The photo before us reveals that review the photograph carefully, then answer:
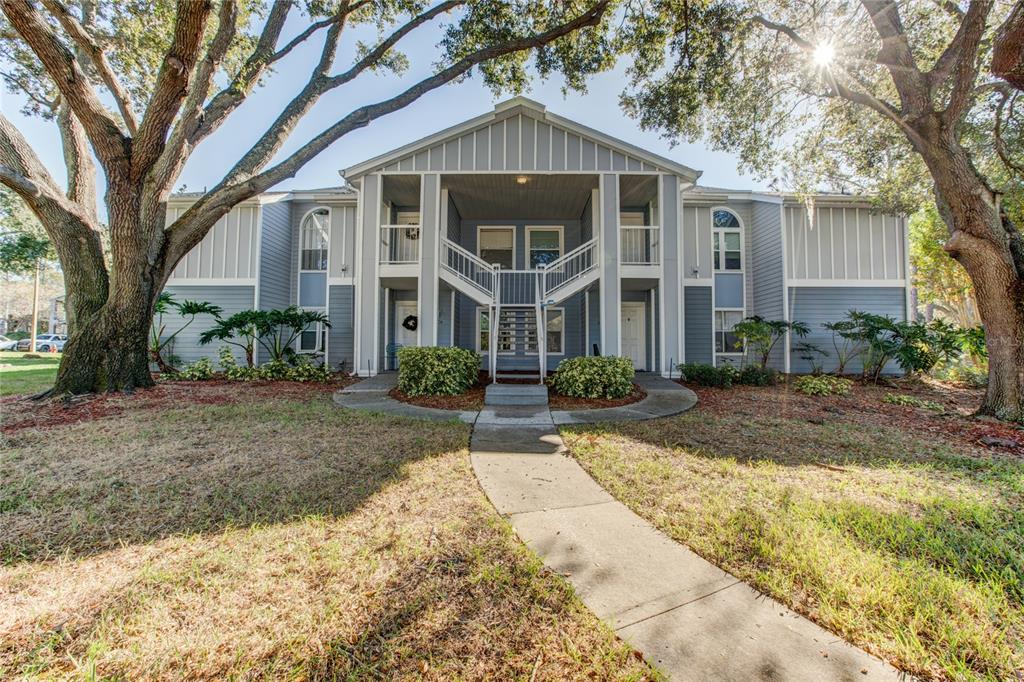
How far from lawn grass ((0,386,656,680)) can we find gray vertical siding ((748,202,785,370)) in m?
12.8

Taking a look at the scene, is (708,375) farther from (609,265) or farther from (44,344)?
(44,344)

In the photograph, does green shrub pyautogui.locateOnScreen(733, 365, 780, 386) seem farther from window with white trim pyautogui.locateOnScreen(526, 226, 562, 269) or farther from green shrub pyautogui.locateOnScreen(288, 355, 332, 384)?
green shrub pyautogui.locateOnScreen(288, 355, 332, 384)

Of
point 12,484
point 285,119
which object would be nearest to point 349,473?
point 12,484

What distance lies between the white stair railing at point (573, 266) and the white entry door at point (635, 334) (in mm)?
3074

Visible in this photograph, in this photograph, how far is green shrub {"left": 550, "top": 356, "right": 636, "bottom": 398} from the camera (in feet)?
25.2

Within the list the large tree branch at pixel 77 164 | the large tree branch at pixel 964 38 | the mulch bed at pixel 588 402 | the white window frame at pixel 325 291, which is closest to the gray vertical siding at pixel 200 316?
the white window frame at pixel 325 291

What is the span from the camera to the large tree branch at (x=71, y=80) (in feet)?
19.6

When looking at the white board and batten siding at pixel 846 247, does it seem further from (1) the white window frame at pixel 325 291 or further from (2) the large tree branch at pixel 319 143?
(1) the white window frame at pixel 325 291

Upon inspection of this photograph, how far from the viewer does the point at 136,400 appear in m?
6.68

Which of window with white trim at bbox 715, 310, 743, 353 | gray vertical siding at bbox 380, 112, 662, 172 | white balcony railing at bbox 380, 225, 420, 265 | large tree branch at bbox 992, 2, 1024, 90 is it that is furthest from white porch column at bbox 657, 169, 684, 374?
white balcony railing at bbox 380, 225, 420, 265

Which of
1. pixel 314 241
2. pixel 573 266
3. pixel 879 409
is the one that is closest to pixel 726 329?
pixel 879 409

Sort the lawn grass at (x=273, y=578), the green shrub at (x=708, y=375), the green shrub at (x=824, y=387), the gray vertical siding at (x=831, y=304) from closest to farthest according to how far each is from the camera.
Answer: the lawn grass at (x=273, y=578) → the green shrub at (x=824, y=387) → the green shrub at (x=708, y=375) → the gray vertical siding at (x=831, y=304)

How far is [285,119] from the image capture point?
846 cm

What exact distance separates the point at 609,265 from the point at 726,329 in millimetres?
6273
